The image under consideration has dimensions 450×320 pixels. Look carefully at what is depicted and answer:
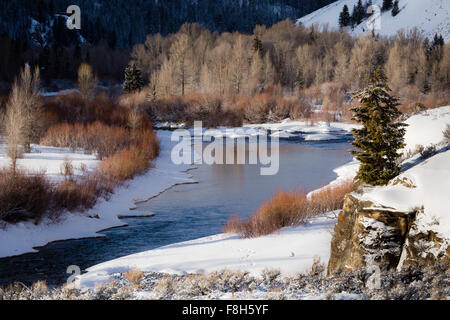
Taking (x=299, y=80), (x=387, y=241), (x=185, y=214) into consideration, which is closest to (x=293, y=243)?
(x=387, y=241)

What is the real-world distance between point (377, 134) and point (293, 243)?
360cm

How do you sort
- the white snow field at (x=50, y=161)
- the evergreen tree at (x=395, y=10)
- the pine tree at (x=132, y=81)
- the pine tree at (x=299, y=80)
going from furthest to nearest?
the evergreen tree at (x=395, y=10)
the pine tree at (x=299, y=80)
the pine tree at (x=132, y=81)
the white snow field at (x=50, y=161)

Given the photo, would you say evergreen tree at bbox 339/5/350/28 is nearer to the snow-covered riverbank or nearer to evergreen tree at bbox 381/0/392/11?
evergreen tree at bbox 381/0/392/11

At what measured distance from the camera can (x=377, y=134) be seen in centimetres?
955

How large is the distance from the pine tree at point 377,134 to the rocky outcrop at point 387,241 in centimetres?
130

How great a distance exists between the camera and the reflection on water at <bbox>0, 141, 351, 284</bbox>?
1214 cm

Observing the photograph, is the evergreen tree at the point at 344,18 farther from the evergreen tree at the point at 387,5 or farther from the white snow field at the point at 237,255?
the white snow field at the point at 237,255

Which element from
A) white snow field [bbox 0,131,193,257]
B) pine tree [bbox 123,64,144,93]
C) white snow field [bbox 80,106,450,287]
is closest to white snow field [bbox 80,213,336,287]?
white snow field [bbox 80,106,450,287]

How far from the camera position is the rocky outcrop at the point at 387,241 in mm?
7102

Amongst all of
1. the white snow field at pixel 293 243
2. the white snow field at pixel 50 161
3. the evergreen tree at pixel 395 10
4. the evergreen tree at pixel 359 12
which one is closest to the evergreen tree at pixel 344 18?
the evergreen tree at pixel 359 12

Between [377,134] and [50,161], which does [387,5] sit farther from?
[377,134]

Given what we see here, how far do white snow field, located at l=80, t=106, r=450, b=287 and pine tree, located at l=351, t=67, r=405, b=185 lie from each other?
797 millimetres

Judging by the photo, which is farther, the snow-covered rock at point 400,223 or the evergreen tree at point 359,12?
the evergreen tree at point 359,12

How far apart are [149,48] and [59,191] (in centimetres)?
6915
